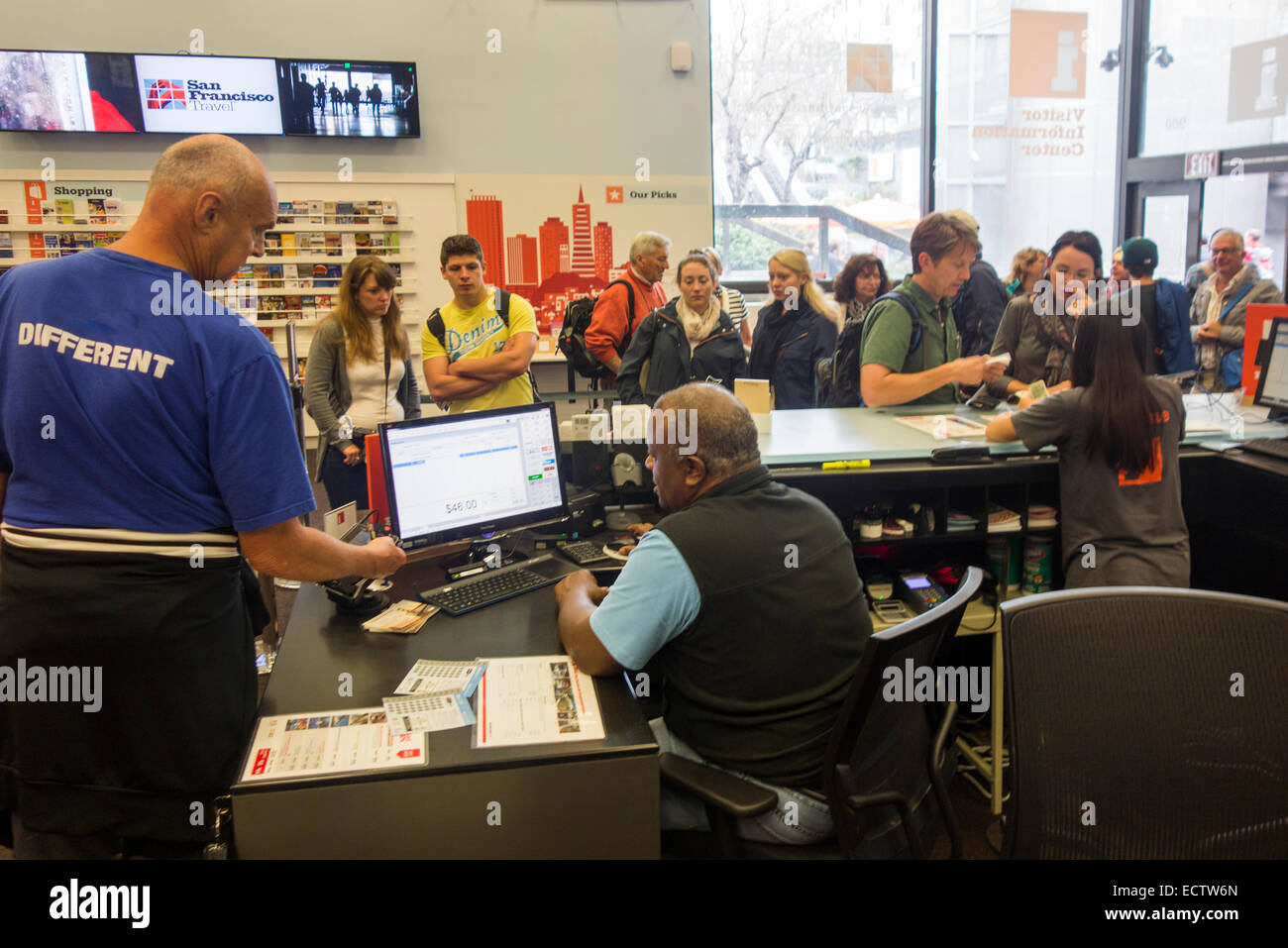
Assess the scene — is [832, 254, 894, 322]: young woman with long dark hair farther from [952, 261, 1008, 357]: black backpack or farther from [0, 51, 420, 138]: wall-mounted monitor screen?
[0, 51, 420, 138]: wall-mounted monitor screen

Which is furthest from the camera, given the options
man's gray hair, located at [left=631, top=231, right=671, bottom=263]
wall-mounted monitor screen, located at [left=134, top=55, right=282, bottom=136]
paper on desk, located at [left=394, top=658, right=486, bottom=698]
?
wall-mounted monitor screen, located at [left=134, top=55, right=282, bottom=136]

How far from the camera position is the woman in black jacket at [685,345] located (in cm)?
389

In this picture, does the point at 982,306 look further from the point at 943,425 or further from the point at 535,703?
the point at 535,703

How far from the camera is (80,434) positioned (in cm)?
145

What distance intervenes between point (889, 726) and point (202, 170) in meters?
1.50

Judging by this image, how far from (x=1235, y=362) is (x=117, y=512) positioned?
5700mm

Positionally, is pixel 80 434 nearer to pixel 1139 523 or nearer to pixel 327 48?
pixel 1139 523

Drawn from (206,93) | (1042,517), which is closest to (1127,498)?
(1042,517)

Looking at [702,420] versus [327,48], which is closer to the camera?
[702,420]

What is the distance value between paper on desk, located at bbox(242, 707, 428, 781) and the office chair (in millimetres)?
458

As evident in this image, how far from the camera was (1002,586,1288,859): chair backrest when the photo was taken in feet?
4.27

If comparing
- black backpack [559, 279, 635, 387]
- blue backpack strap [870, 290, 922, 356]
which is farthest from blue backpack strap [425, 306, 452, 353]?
blue backpack strap [870, 290, 922, 356]

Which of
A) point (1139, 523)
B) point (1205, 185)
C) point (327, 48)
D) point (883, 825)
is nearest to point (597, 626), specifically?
point (883, 825)

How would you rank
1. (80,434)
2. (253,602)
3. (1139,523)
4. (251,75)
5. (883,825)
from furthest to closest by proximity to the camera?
(251,75)
(1139,523)
(253,602)
(883,825)
(80,434)
